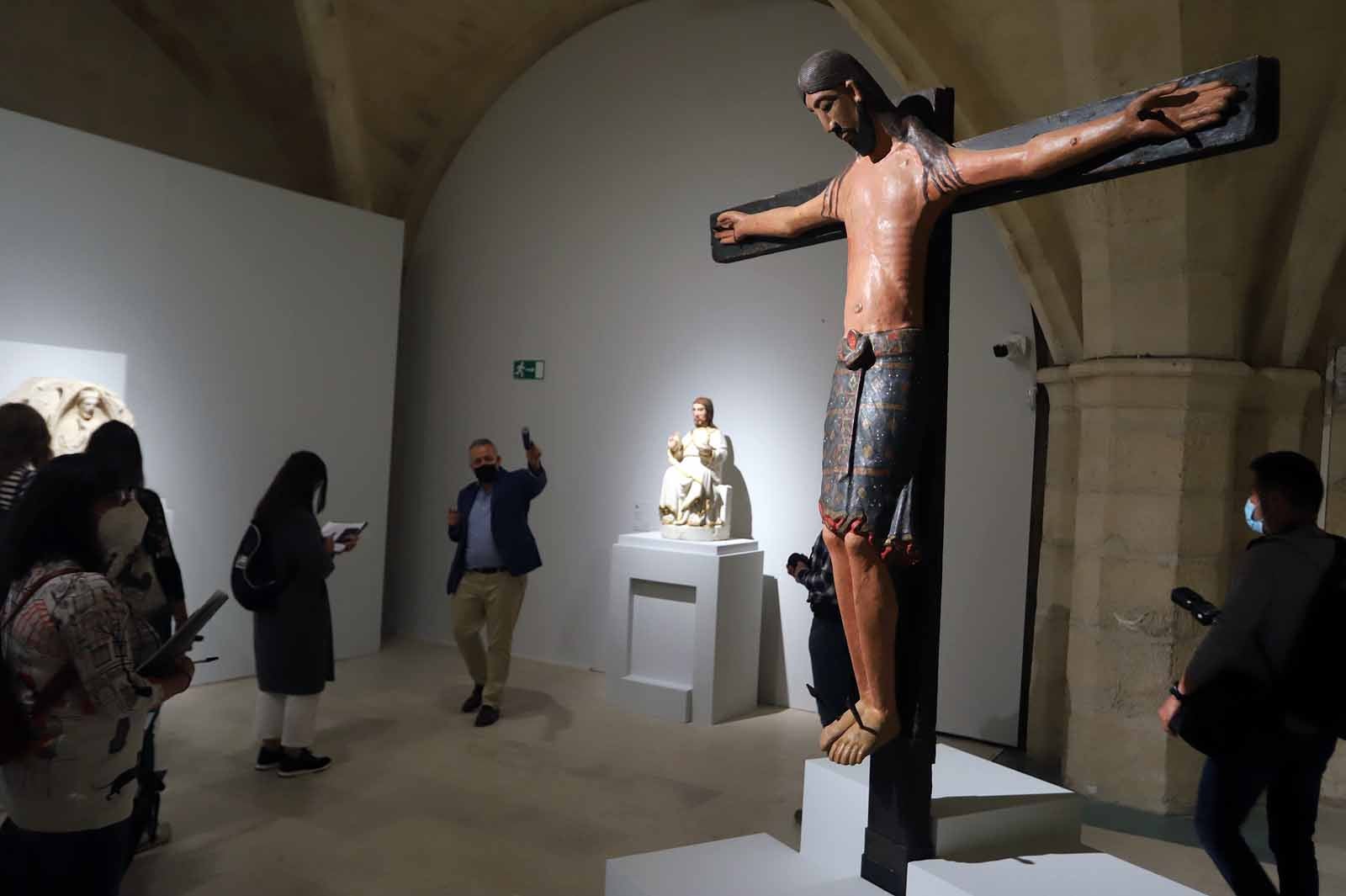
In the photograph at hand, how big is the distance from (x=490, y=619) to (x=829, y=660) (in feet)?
8.03

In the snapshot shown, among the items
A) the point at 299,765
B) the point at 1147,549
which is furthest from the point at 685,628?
the point at 1147,549

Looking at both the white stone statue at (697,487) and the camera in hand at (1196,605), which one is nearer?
the camera in hand at (1196,605)

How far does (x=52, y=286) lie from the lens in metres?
5.45

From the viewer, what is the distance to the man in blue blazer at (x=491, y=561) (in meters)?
5.52

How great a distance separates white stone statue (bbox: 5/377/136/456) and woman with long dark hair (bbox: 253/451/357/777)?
1.58 meters

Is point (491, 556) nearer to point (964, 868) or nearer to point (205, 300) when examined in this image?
point (205, 300)

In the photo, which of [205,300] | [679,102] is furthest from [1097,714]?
[205,300]

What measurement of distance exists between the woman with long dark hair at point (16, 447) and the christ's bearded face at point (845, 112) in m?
2.69

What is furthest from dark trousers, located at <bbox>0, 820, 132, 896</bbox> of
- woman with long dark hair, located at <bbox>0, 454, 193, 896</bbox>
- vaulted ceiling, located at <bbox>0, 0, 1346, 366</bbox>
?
vaulted ceiling, located at <bbox>0, 0, 1346, 366</bbox>

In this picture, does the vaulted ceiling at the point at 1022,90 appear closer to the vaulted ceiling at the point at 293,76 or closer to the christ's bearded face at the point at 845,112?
the vaulted ceiling at the point at 293,76

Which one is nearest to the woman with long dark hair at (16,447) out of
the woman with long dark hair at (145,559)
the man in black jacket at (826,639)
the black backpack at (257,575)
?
the woman with long dark hair at (145,559)

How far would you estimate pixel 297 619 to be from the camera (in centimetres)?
437

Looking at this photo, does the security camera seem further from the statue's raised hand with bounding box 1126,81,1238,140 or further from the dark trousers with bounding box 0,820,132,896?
the dark trousers with bounding box 0,820,132,896

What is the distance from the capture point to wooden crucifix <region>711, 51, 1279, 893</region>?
1963 millimetres
